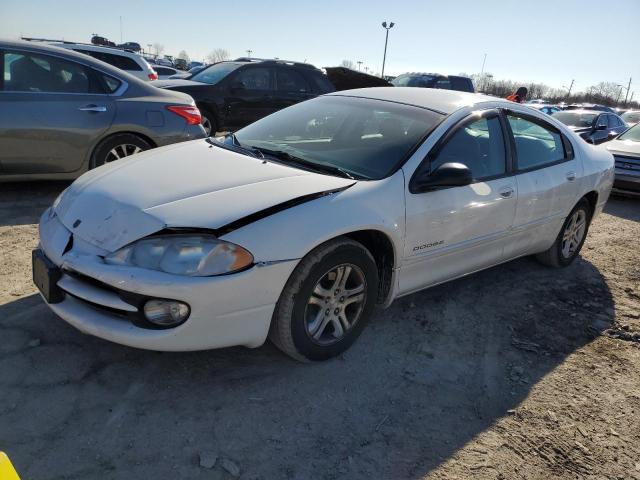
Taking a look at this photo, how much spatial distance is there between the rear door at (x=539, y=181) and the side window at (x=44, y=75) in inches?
161

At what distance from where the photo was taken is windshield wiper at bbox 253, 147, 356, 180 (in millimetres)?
3100

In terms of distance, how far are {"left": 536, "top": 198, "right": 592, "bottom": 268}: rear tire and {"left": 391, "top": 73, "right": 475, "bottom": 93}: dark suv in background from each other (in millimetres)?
11566

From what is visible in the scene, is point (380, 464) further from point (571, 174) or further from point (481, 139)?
point (571, 174)

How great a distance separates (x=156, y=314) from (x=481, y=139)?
245 cm

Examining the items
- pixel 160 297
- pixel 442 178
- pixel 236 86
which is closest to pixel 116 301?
pixel 160 297

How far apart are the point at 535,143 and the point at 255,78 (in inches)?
265

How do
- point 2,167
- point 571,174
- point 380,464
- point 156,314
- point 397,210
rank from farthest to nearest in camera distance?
1. point 2,167
2. point 571,174
3. point 397,210
4. point 156,314
5. point 380,464

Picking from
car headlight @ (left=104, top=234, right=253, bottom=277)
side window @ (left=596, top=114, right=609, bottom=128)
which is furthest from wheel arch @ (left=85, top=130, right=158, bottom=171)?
side window @ (left=596, top=114, right=609, bottom=128)

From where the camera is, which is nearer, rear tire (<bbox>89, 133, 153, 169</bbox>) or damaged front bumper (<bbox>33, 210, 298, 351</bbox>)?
damaged front bumper (<bbox>33, 210, 298, 351</bbox>)

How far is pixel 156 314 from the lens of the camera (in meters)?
2.42

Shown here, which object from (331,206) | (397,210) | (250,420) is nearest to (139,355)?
(250,420)

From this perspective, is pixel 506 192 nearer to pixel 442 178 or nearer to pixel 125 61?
pixel 442 178

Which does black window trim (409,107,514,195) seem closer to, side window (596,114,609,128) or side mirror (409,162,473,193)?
side mirror (409,162,473,193)

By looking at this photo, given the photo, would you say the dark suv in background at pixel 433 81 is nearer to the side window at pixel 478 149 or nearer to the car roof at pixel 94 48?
the car roof at pixel 94 48
